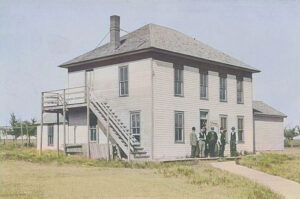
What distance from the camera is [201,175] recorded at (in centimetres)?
1859

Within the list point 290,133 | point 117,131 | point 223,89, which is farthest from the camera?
point 290,133

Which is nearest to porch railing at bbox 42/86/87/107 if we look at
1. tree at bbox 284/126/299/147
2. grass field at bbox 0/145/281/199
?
grass field at bbox 0/145/281/199

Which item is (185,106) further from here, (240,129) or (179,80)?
(240,129)

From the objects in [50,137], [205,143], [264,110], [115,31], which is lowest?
[205,143]

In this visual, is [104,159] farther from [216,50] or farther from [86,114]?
[216,50]

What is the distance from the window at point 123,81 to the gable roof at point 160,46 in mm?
1013

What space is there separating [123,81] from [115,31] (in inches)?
135

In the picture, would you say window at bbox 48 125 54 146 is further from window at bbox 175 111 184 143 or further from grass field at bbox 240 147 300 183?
grass field at bbox 240 147 300 183

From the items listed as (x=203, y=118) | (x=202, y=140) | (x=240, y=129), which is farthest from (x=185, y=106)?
(x=240, y=129)

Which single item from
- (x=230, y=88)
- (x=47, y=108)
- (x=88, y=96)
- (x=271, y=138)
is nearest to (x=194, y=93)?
(x=230, y=88)

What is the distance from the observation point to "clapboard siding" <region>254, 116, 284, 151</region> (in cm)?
3606

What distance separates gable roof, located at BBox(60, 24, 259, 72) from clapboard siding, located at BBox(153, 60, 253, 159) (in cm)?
100

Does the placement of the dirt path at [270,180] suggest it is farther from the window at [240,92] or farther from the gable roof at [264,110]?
the gable roof at [264,110]

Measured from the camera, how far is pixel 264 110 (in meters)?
38.4
